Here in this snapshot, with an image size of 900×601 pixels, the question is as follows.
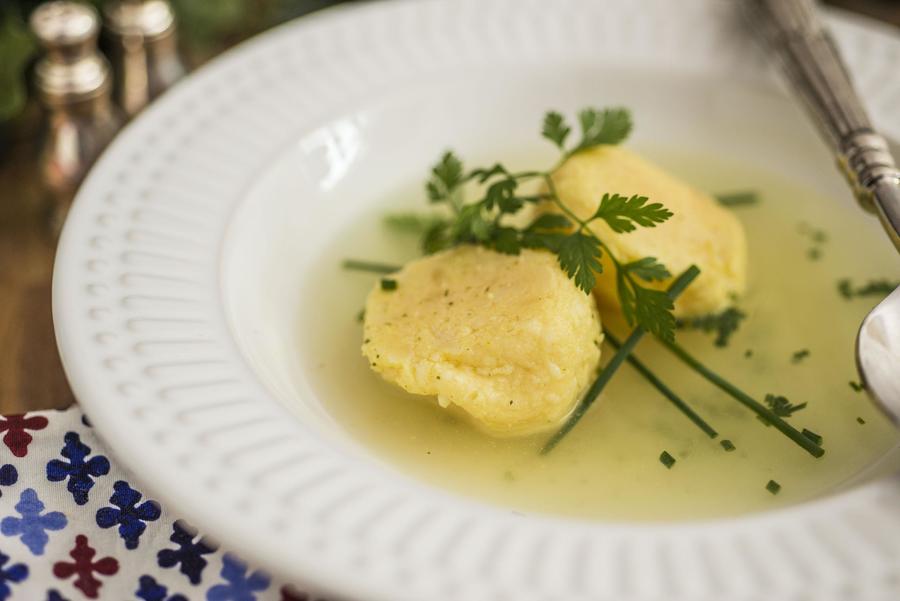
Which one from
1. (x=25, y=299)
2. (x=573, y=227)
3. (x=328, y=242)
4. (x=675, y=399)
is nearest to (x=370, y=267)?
(x=328, y=242)

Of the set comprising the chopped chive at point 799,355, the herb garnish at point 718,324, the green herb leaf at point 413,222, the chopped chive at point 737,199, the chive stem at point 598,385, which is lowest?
the green herb leaf at point 413,222

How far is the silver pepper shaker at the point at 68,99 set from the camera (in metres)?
2.53

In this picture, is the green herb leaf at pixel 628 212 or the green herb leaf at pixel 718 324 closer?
the green herb leaf at pixel 628 212

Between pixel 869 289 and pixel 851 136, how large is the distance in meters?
0.35

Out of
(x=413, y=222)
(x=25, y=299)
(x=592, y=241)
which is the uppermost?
(x=592, y=241)

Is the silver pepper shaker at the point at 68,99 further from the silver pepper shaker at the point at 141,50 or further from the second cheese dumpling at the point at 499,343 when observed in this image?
the second cheese dumpling at the point at 499,343

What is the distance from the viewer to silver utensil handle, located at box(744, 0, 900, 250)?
6.84 feet

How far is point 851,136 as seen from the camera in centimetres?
224

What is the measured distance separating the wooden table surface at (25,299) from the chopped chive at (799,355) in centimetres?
158

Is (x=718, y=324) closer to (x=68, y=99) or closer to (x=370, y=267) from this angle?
(x=370, y=267)

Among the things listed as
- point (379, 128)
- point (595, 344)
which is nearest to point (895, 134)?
point (595, 344)

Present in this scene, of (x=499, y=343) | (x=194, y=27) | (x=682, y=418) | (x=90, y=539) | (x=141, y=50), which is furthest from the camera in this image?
(x=194, y=27)

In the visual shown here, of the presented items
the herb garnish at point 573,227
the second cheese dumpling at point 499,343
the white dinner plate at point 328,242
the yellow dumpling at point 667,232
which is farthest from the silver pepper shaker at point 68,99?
the yellow dumpling at point 667,232

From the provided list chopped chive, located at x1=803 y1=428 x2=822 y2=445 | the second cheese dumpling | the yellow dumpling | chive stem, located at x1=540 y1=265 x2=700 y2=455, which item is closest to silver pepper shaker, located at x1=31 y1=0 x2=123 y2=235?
the second cheese dumpling
